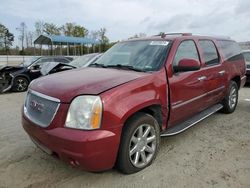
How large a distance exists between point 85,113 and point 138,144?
35.9 inches

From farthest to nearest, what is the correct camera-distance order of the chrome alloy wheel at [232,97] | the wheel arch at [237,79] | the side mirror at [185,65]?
the wheel arch at [237,79] < the chrome alloy wheel at [232,97] < the side mirror at [185,65]

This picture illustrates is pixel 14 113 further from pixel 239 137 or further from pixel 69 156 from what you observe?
pixel 239 137

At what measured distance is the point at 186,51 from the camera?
4.07 m

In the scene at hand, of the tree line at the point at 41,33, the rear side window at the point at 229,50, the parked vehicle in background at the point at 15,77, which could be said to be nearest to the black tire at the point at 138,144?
the rear side window at the point at 229,50

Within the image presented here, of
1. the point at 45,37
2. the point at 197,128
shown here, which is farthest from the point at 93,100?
the point at 45,37

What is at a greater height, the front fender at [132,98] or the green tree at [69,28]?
the green tree at [69,28]

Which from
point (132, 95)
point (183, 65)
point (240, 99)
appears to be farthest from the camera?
point (240, 99)

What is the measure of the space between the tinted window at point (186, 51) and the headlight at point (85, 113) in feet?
5.12

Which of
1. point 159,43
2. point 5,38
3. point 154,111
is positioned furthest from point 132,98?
point 5,38

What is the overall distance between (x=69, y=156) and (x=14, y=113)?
4261 millimetres

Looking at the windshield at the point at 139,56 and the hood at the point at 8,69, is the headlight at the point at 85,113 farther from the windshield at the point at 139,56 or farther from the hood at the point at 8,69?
the hood at the point at 8,69

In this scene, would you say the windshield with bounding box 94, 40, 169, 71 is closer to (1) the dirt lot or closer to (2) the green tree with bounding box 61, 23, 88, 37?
(1) the dirt lot

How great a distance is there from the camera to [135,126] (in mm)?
2951

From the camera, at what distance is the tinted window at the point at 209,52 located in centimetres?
454
